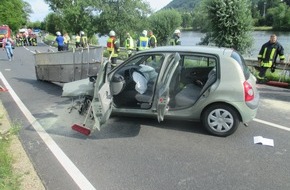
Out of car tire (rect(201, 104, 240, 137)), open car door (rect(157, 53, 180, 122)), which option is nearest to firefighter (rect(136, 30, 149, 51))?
open car door (rect(157, 53, 180, 122))

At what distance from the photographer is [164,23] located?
3547 centimetres

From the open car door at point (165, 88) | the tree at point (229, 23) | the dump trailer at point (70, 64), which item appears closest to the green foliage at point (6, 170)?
the open car door at point (165, 88)

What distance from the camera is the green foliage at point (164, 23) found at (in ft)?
113

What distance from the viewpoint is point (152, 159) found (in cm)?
467

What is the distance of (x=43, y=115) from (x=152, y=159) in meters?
3.19

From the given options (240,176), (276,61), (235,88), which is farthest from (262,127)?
(276,61)

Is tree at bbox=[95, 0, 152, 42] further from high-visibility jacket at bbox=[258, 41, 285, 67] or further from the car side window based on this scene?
the car side window

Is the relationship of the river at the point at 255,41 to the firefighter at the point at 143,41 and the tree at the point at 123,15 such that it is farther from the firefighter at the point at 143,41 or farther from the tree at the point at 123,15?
the tree at the point at 123,15

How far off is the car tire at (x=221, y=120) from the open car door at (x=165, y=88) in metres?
0.75

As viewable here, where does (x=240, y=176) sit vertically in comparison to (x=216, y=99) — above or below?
below

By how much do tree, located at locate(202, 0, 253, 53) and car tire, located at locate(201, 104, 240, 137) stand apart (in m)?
10.2

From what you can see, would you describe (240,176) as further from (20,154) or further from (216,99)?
(20,154)

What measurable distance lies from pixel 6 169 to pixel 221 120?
340 centimetres

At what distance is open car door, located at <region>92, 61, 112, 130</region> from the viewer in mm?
5086
